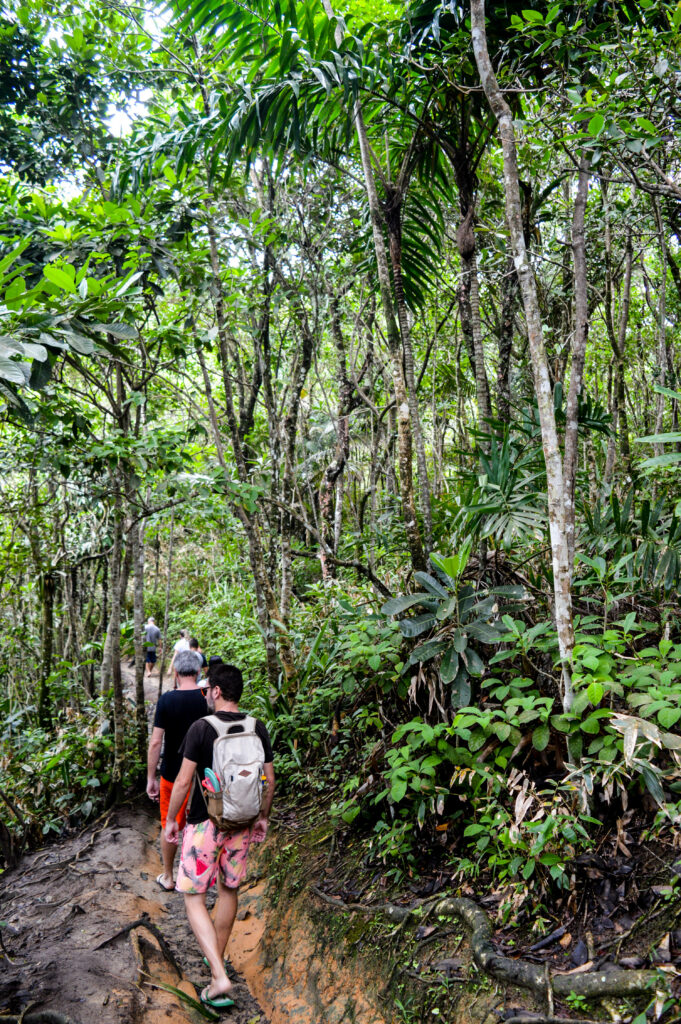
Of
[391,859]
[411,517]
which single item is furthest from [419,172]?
[391,859]

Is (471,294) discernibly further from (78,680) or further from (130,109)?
(78,680)

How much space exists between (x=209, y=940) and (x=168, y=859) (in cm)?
144

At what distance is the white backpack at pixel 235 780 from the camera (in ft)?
11.0

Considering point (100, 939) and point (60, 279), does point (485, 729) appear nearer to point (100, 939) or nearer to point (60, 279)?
point (100, 939)

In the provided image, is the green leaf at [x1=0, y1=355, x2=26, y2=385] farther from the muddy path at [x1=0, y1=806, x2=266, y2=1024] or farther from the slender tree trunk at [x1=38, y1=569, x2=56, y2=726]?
the slender tree trunk at [x1=38, y1=569, x2=56, y2=726]

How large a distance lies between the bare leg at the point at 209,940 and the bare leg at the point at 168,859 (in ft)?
3.53

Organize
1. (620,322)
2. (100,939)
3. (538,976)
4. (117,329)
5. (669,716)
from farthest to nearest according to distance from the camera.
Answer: (620,322) < (100,939) < (117,329) < (669,716) < (538,976)

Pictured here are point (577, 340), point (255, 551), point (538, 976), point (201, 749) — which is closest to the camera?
point (538, 976)

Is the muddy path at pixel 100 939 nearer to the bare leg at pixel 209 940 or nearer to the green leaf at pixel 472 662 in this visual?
the bare leg at pixel 209 940

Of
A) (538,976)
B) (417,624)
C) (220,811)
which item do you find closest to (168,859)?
(220,811)

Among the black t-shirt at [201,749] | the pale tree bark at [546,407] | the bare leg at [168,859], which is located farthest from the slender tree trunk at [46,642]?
the pale tree bark at [546,407]

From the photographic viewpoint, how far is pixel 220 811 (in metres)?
3.35

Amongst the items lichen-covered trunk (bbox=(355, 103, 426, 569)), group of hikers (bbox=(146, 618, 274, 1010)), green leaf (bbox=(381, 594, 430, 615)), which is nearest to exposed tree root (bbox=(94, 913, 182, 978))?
group of hikers (bbox=(146, 618, 274, 1010))

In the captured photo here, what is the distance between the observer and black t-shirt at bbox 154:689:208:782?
4.53 metres
